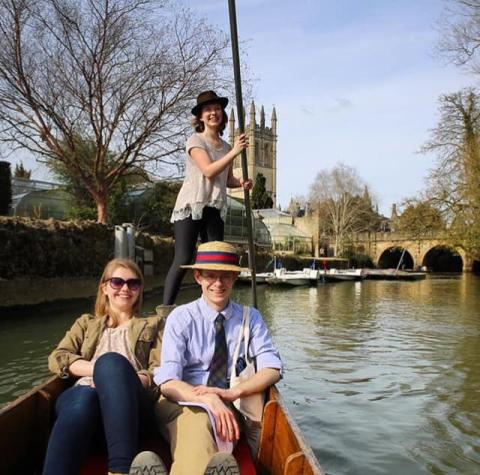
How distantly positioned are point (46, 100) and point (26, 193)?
6.03 meters

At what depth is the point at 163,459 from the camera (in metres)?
2.53

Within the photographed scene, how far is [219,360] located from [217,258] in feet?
1.60

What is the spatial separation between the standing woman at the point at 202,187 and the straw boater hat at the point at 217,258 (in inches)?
42.2

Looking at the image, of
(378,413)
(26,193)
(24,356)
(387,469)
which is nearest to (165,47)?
(26,193)

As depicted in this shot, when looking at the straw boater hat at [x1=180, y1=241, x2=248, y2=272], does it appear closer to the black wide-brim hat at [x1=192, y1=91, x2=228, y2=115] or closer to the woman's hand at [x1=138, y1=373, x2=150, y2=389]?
the woman's hand at [x1=138, y1=373, x2=150, y2=389]

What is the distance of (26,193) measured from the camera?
855 inches

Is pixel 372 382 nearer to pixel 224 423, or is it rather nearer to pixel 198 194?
pixel 198 194

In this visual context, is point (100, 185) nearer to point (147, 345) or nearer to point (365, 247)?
point (147, 345)

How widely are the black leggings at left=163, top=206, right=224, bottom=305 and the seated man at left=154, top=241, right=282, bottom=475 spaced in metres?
1.22

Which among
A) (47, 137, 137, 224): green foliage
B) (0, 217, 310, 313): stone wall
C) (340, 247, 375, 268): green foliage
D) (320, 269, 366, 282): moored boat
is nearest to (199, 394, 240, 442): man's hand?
(0, 217, 310, 313): stone wall

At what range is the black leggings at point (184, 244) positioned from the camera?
13.4ft

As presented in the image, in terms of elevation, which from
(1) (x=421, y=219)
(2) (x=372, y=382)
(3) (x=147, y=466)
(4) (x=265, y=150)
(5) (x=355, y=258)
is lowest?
(2) (x=372, y=382)

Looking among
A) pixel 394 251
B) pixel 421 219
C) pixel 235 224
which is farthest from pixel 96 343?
pixel 394 251

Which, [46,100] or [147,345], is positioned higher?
[46,100]
